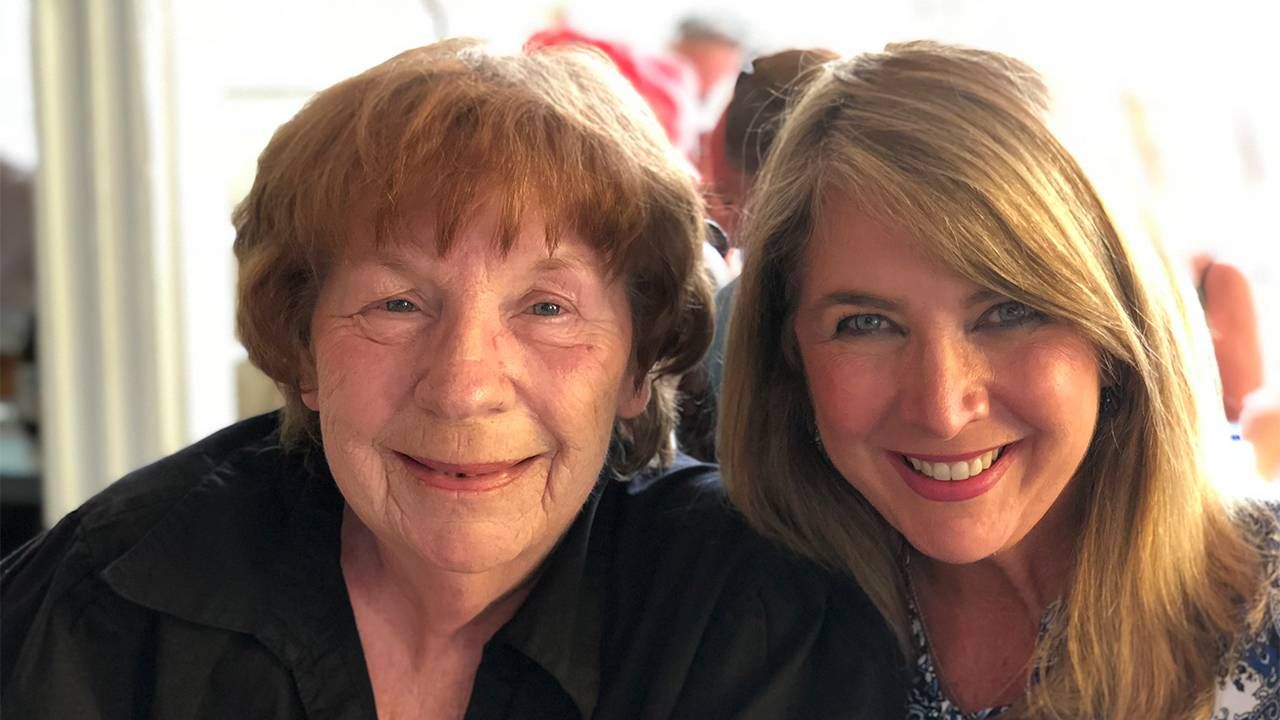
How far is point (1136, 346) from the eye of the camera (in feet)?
4.37

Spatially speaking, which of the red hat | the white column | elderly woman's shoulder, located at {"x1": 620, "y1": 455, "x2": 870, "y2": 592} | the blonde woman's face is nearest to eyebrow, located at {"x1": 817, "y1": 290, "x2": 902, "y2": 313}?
the blonde woman's face

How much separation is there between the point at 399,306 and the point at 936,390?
55 centimetres

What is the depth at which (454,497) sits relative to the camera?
1.39m

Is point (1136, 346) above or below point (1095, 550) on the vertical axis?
above

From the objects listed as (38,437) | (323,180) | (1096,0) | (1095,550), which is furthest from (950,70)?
(38,437)

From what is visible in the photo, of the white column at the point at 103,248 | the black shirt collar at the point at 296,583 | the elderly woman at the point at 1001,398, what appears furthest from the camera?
the white column at the point at 103,248

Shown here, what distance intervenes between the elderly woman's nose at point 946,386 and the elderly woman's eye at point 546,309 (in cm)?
36

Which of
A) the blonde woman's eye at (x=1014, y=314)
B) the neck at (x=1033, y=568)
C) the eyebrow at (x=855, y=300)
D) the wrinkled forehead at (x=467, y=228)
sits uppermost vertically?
the wrinkled forehead at (x=467, y=228)

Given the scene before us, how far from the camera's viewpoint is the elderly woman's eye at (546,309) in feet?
4.59

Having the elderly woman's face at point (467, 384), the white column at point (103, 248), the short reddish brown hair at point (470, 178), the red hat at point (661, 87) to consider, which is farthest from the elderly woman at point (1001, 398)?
the white column at point (103, 248)

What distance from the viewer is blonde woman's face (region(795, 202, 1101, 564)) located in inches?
52.5

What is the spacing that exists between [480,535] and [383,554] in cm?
23

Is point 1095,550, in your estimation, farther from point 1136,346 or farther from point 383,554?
point 383,554

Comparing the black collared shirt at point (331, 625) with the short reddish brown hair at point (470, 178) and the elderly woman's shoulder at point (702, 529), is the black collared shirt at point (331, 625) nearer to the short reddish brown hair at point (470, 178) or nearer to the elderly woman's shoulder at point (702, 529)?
the elderly woman's shoulder at point (702, 529)
